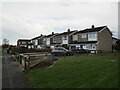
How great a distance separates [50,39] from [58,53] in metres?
A: 35.9

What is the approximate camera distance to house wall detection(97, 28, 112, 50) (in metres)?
40.5

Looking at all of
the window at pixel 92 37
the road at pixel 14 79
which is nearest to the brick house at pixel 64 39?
the window at pixel 92 37

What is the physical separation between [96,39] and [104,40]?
2.93 meters

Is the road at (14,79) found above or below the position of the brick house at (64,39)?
below

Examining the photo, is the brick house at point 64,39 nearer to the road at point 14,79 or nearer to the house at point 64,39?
the house at point 64,39

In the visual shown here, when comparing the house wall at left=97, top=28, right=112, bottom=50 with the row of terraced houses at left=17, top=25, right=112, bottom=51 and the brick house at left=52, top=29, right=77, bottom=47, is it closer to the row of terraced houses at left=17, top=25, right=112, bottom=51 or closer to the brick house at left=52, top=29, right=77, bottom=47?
the row of terraced houses at left=17, top=25, right=112, bottom=51

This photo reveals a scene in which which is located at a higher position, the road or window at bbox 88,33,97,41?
window at bbox 88,33,97,41

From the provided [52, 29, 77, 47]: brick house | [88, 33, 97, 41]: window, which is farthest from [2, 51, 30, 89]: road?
[52, 29, 77, 47]: brick house

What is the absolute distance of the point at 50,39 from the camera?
65.2 meters

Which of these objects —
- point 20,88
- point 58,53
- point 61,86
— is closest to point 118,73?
point 61,86

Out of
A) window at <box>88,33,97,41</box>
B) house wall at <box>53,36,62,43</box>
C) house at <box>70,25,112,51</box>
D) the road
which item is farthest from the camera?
house wall at <box>53,36,62,43</box>

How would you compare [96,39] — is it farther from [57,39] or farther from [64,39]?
[57,39]

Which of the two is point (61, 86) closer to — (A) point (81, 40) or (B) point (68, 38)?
(A) point (81, 40)

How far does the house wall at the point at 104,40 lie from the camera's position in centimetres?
4047
